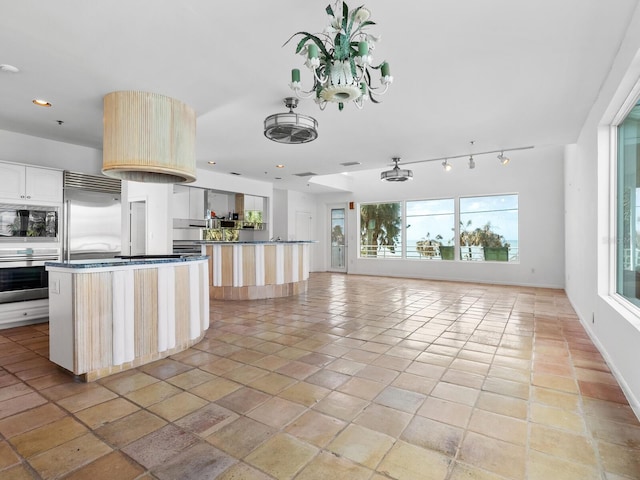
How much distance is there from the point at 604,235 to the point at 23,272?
22.8 ft

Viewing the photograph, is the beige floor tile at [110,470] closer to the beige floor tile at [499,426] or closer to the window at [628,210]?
the beige floor tile at [499,426]

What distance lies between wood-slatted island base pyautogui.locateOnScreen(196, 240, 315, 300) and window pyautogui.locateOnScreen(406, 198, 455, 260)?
4560 millimetres

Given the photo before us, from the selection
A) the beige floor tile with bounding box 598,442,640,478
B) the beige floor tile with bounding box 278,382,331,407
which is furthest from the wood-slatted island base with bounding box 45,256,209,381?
the beige floor tile with bounding box 598,442,640,478

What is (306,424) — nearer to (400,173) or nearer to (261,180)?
(400,173)

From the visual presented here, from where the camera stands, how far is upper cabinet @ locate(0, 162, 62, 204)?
172 inches

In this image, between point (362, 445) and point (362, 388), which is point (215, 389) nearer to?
point (362, 388)

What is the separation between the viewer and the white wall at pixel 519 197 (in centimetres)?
781

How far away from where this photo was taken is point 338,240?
Result: 11.5 meters

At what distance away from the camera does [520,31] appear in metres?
2.55

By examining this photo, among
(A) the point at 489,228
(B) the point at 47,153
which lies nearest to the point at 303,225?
(A) the point at 489,228

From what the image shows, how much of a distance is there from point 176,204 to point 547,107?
22.7 feet

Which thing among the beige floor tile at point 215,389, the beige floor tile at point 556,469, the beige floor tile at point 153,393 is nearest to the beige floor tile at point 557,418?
the beige floor tile at point 556,469

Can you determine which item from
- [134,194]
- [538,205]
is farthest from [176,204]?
[538,205]

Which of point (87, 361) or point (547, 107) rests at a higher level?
point (547, 107)
